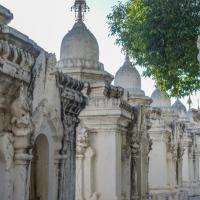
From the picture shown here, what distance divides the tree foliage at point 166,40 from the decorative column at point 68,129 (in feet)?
10.6

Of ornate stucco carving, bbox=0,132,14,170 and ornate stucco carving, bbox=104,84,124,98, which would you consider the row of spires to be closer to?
ornate stucco carving, bbox=104,84,124,98

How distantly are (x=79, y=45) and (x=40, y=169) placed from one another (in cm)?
811

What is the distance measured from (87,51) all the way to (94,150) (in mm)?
4383

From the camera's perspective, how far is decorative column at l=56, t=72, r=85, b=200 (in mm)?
10992

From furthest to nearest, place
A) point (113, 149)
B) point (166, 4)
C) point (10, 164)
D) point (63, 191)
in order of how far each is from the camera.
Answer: point (113, 149)
point (166, 4)
point (63, 191)
point (10, 164)

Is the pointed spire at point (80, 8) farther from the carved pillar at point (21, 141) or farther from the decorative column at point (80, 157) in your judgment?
the carved pillar at point (21, 141)

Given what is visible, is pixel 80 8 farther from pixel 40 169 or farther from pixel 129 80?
pixel 40 169

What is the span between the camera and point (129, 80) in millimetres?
23219

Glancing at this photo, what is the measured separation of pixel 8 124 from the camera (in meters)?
8.95

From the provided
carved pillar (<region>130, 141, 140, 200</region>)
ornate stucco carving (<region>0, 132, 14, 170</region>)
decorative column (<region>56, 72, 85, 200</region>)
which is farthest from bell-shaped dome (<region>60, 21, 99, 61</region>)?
ornate stucco carving (<region>0, 132, 14, 170</region>)

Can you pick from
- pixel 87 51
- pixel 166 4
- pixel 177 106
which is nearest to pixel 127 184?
pixel 87 51

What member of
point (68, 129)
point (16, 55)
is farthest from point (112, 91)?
point (16, 55)

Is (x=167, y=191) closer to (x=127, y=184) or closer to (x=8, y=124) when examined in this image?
(x=127, y=184)

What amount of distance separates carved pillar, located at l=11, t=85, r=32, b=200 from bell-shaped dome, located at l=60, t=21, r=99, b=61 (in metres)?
8.95
